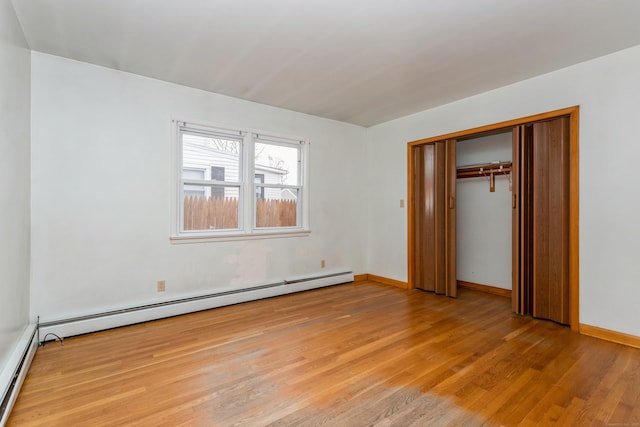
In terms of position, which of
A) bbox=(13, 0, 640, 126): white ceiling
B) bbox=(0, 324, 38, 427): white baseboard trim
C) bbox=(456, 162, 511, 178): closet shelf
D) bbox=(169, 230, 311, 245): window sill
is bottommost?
bbox=(0, 324, 38, 427): white baseboard trim

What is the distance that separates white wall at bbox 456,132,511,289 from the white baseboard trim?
4.82 meters

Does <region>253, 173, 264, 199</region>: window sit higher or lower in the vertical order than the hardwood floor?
higher

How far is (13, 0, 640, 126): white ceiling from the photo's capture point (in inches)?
84.0

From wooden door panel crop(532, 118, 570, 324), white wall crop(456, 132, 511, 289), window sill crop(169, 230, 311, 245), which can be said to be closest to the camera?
wooden door panel crop(532, 118, 570, 324)

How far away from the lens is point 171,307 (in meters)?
3.30

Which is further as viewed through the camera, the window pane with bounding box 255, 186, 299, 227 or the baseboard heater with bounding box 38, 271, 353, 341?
the window pane with bounding box 255, 186, 299, 227

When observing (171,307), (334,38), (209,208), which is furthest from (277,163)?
(171,307)

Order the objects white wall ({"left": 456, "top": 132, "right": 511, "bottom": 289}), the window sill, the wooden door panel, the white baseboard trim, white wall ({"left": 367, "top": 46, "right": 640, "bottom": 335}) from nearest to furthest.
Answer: the white baseboard trim
white wall ({"left": 367, "top": 46, "right": 640, "bottom": 335})
the wooden door panel
the window sill
white wall ({"left": 456, "top": 132, "right": 511, "bottom": 289})

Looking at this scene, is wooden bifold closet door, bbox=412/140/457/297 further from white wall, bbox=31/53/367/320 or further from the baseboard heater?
white wall, bbox=31/53/367/320

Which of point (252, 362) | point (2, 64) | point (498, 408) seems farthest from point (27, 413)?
point (498, 408)

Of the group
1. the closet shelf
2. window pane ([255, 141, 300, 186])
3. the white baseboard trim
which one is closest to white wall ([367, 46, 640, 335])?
the closet shelf

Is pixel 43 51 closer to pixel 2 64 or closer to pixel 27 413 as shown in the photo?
pixel 2 64

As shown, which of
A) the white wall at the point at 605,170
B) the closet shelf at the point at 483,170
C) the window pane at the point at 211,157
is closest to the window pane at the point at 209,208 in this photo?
the window pane at the point at 211,157

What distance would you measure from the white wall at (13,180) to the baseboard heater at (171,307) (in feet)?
0.92
